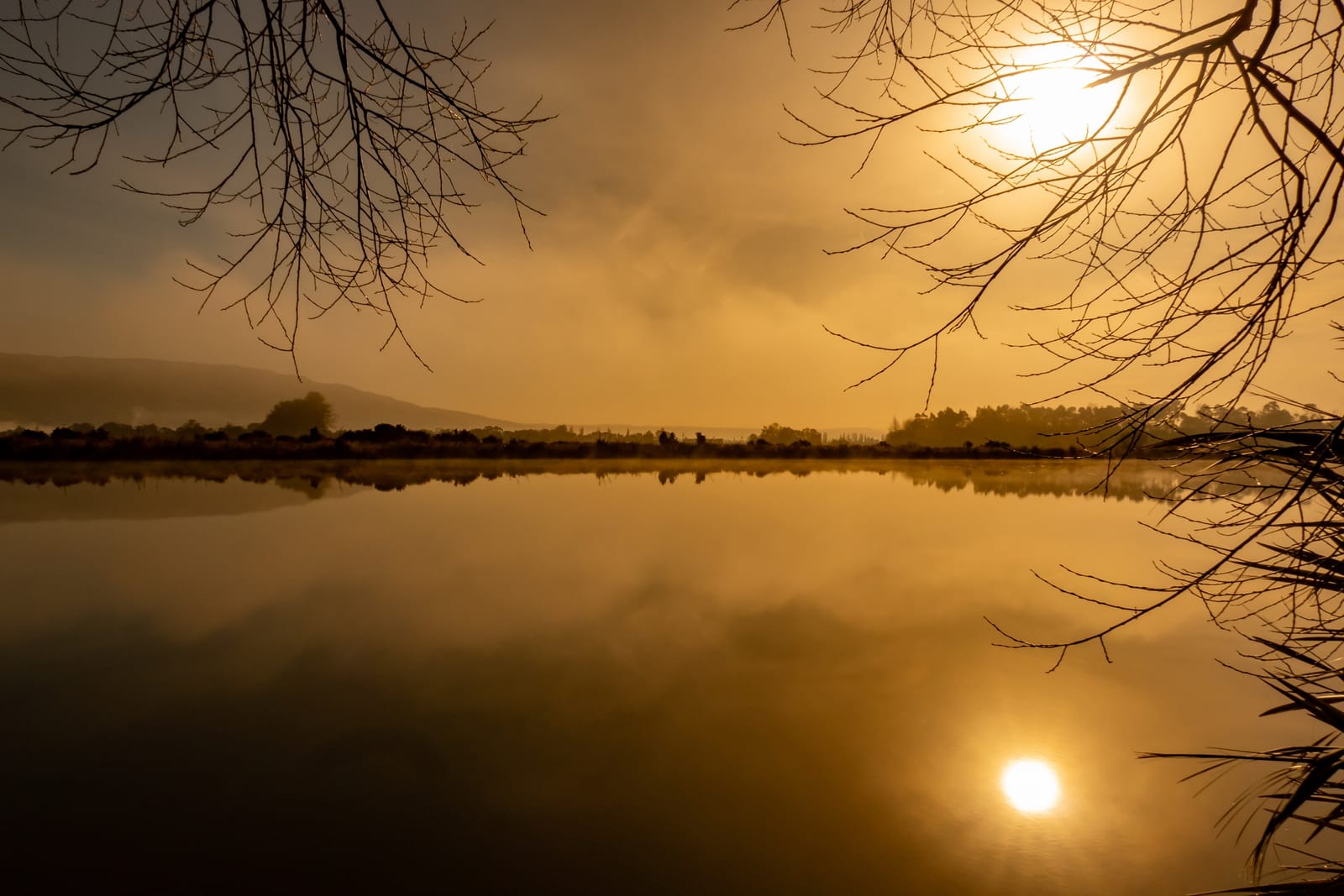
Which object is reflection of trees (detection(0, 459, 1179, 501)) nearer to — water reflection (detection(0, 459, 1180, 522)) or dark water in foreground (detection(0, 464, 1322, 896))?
water reflection (detection(0, 459, 1180, 522))

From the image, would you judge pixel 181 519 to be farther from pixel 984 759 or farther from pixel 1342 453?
pixel 1342 453

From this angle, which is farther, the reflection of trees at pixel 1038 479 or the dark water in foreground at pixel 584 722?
the reflection of trees at pixel 1038 479

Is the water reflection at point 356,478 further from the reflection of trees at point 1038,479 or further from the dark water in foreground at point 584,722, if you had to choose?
the dark water in foreground at point 584,722

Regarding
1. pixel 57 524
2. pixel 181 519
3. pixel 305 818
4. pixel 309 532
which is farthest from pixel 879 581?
pixel 57 524

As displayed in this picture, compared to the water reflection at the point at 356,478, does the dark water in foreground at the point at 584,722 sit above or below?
below

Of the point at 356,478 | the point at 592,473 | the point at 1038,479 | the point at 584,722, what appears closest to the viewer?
the point at 584,722

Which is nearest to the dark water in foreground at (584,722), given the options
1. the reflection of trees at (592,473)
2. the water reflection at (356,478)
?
the water reflection at (356,478)

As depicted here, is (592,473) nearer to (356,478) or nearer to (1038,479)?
(356,478)

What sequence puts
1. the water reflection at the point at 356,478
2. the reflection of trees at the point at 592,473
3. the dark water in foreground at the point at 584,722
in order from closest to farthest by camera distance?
the dark water in foreground at the point at 584,722
the water reflection at the point at 356,478
the reflection of trees at the point at 592,473

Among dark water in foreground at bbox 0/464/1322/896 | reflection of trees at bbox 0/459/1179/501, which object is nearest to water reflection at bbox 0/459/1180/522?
reflection of trees at bbox 0/459/1179/501

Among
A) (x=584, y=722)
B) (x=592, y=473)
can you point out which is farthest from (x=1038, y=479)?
(x=584, y=722)

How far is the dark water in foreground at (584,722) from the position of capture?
272 cm

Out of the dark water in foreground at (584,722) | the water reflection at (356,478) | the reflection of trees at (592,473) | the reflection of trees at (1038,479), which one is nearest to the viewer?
the dark water in foreground at (584,722)

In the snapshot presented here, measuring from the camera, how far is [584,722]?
3943mm
